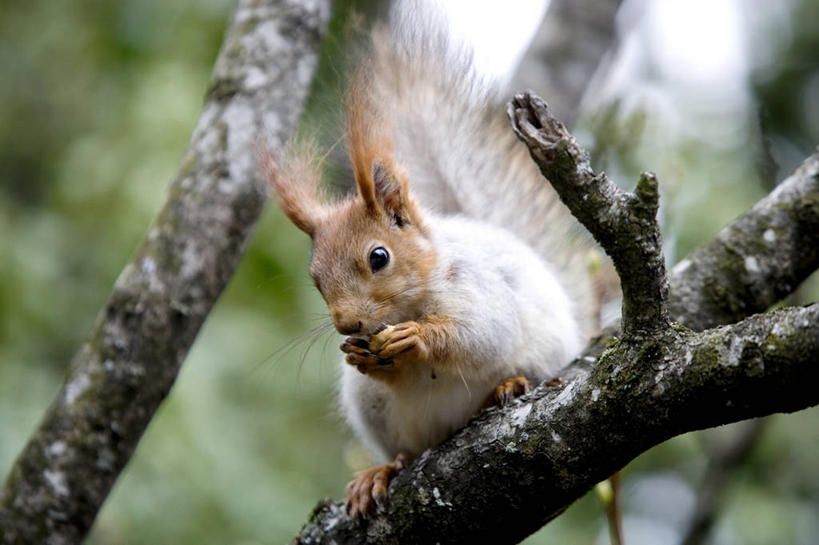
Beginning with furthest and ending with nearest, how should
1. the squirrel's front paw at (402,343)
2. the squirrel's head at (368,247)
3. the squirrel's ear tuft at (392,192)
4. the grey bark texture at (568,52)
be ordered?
the grey bark texture at (568,52)
the squirrel's ear tuft at (392,192)
the squirrel's head at (368,247)
the squirrel's front paw at (402,343)

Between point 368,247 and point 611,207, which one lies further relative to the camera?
point 368,247

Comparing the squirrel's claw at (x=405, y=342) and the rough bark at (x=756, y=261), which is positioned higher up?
the squirrel's claw at (x=405, y=342)

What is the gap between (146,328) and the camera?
216cm

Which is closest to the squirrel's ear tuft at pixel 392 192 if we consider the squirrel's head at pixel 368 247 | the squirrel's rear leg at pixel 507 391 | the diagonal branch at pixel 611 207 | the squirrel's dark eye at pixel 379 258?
the squirrel's head at pixel 368 247

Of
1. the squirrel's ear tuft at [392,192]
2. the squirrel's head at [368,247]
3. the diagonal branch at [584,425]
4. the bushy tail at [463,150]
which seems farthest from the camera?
the bushy tail at [463,150]

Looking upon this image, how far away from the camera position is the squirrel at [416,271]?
6.27 ft

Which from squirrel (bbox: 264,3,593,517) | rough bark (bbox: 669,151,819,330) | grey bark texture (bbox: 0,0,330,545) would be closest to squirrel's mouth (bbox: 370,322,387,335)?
squirrel (bbox: 264,3,593,517)

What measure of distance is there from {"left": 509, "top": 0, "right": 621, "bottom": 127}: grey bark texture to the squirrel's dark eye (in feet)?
4.16

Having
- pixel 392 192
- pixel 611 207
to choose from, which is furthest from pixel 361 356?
pixel 611 207

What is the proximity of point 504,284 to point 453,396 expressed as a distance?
1.00 ft

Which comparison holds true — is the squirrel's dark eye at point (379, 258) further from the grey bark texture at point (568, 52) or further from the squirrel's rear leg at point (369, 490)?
the grey bark texture at point (568, 52)

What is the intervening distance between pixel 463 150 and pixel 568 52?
92cm

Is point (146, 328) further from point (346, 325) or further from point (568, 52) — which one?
point (568, 52)

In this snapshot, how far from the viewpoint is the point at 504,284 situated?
210cm
